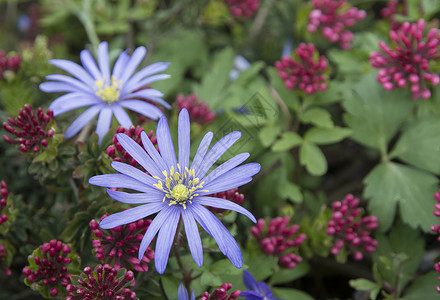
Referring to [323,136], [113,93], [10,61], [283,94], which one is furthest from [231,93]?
[10,61]

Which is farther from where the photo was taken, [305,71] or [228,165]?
[305,71]

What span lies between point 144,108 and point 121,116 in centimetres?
12

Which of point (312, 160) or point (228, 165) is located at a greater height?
point (228, 165)

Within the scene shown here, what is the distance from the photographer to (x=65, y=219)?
6.63ft

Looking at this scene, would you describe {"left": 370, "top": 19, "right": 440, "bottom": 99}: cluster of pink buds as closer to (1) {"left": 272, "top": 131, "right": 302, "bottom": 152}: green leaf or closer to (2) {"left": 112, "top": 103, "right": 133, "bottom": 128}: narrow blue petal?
(1) {"left": 272, "top": 131, "right": 302, "bottom": 152}: green leaf

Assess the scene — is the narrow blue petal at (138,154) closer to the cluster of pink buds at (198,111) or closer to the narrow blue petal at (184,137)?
the narrow blue petal at (184,137)

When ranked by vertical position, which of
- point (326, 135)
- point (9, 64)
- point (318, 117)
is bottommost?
point (326, 135)

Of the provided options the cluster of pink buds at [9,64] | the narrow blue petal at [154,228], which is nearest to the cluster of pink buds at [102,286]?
the narrow blue petal at [154,228]

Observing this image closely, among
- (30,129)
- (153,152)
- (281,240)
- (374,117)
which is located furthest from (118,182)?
(374,117)

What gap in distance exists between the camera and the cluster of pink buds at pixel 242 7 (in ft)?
10.9

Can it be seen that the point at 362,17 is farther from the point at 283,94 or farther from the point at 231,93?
the point at 231,93

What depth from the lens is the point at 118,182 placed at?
1.52m

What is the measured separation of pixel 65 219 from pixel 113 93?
0.67 metres

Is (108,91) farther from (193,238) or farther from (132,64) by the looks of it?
(193,238)
